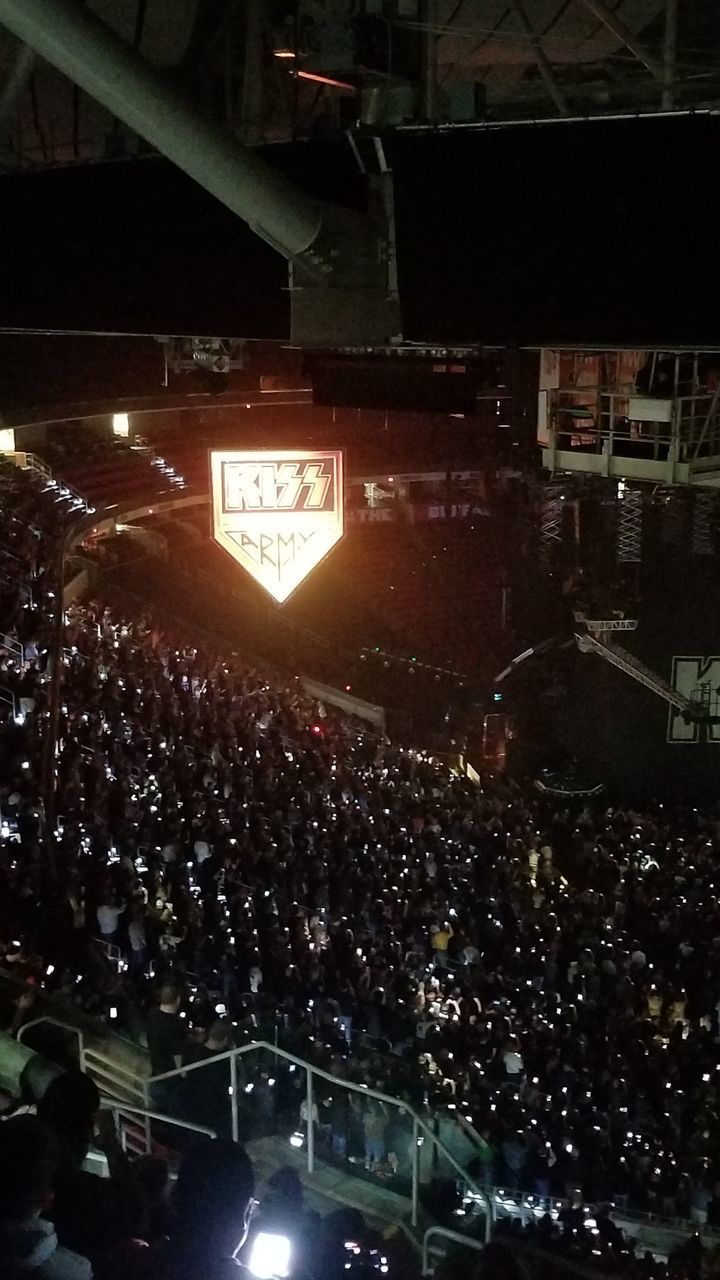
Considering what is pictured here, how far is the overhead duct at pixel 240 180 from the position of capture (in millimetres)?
3059

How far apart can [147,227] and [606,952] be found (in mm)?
7855

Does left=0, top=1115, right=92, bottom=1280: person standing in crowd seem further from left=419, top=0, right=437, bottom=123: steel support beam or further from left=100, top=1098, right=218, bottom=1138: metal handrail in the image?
left=419, top=0, right=437, bottom=123: steel support beam

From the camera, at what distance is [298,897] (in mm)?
10023

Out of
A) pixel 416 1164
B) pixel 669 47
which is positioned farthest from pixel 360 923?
pixel 669 47

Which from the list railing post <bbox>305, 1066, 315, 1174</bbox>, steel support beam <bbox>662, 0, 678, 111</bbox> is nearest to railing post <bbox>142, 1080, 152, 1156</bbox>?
railing post <bbox>305, 1066, 315, 1174</bbox>

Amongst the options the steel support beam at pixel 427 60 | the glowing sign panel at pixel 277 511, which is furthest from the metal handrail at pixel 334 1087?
the steel support beam at pixel 427 60

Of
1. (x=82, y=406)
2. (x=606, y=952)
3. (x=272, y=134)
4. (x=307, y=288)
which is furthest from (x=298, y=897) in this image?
(x=82, y=406)

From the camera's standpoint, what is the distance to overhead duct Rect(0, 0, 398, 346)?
10.0ft

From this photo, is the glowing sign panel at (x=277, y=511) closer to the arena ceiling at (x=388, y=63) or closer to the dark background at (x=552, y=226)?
the arena ceiling at (x=388, y=63)

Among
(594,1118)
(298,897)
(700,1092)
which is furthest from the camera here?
A: (298,897)

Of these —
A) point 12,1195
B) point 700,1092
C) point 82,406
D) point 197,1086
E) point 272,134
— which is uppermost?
point 272,134

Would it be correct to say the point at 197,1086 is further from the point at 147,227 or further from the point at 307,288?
the point at 147,227

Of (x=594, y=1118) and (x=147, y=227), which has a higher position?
(x=147, y=227)

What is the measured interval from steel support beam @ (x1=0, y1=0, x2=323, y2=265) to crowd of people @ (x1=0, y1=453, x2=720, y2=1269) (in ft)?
12.2
